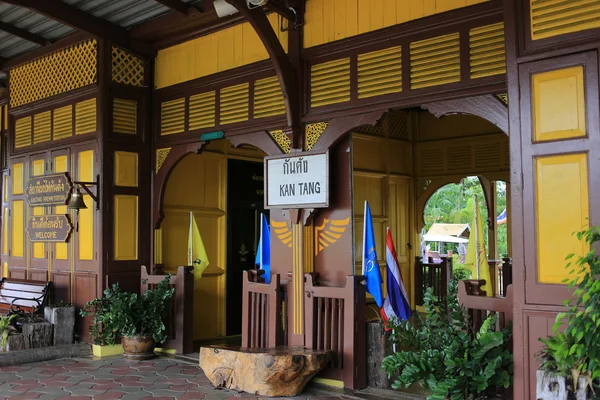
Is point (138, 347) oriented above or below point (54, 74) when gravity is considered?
below

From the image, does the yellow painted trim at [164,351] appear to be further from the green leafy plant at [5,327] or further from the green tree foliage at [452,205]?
the green tree foliage at [452,205]

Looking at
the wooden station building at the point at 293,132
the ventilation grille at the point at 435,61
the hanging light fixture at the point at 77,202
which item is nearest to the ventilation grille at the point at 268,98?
the wooden station building at the point at 293,132

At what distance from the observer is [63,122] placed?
27.8 ft

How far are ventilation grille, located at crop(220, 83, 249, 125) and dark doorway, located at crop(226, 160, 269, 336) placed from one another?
1949 mm

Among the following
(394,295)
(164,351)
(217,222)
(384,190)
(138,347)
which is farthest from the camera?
(384,190)

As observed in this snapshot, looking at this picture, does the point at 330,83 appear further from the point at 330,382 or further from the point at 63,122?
the point at 63,122

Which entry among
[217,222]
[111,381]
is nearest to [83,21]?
[217,222]

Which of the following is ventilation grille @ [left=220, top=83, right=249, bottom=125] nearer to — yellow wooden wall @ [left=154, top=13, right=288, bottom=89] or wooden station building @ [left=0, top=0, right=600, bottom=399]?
wooden station building @ [left=0, top=0, right=600, bottom=399]

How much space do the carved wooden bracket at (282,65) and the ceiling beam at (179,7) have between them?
127 centimetres

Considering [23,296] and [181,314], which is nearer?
[181,314]

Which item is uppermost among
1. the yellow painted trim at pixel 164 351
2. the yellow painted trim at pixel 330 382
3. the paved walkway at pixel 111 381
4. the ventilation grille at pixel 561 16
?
the ventilation grille at pixel 561 16

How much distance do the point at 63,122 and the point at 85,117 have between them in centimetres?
60

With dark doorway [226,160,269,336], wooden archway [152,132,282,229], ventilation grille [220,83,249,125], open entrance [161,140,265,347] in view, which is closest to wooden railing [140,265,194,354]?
open entrance [161,140,265,347]

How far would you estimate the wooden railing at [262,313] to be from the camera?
6.27 metres
